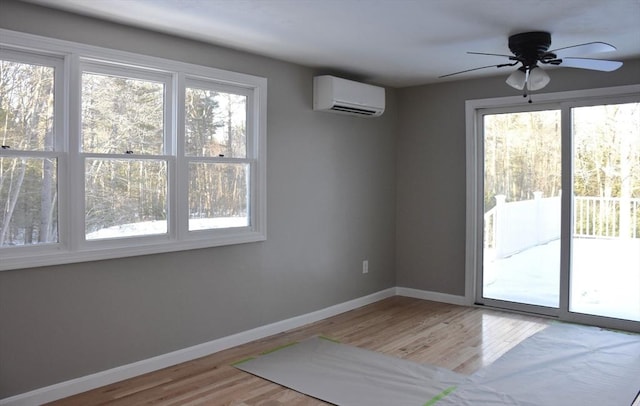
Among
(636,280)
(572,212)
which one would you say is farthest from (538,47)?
(636,280)

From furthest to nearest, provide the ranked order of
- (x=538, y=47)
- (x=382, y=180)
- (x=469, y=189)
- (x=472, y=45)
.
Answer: (x=382, y=180)
(x=469, y=189)
(x=472, y=45)
(x=538, y=47)

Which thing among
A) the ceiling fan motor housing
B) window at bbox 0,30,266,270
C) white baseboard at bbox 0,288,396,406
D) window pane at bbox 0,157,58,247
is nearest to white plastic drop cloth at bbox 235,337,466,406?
white baseboard at bbox 0,288,396,406

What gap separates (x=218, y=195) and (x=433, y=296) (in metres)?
2.77

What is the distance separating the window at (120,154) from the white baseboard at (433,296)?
2.22m

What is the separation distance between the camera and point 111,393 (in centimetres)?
322

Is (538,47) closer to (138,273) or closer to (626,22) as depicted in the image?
(626,22)

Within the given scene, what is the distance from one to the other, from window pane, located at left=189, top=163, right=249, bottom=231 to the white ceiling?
951 mm

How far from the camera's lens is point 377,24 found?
341 centimetres

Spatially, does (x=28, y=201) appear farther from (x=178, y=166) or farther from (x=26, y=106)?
(x=178, y=166)

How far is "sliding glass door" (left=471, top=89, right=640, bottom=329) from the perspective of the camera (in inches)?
180

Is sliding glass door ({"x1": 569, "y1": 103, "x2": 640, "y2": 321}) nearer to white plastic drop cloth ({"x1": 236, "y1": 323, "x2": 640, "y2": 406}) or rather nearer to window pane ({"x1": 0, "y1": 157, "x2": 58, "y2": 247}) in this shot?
white plastic drop cloth ({"x1": 236, "y1": 323, "x2": 640, "y2": 406})

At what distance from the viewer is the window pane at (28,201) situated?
2.98 m

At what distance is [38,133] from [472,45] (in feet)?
9.90

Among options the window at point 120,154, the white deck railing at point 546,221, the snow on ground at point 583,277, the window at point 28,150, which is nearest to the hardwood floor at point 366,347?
the snow on ground at point 583,277
